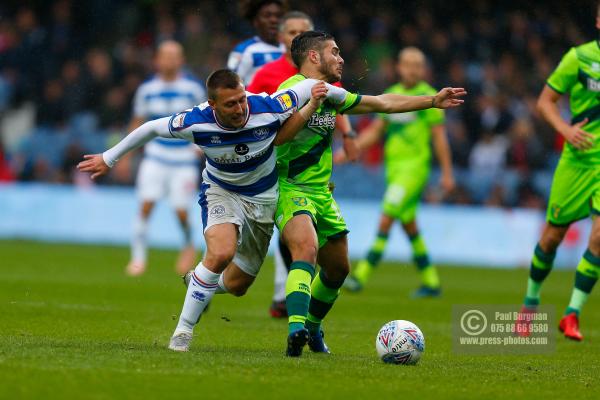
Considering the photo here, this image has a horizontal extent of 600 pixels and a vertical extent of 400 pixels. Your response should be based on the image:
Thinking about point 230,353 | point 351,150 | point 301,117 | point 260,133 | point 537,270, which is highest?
point 301,117

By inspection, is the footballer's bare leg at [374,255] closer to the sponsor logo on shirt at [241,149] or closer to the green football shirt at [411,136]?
the green football shirt at [411,136]

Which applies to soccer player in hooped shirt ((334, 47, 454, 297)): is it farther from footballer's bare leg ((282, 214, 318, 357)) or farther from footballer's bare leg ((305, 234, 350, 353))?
footballer's bare leg ((282, 214, 318, 357))

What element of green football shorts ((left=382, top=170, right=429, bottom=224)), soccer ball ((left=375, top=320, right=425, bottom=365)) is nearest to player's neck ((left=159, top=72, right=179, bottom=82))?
green football shorts ((left=382, top=170, right=429, bottom=224))

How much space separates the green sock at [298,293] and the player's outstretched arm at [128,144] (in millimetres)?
1181

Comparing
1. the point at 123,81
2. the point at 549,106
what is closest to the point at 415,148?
the point at 549,106

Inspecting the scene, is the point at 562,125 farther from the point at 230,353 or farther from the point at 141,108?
the point at 141,108

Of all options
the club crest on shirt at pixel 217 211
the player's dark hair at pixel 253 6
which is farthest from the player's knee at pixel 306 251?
the player's dark hair at pixel 253 6

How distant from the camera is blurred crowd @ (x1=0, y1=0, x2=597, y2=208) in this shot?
20.4 meters

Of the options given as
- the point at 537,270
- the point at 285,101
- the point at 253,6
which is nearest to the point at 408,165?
the point at 253,6

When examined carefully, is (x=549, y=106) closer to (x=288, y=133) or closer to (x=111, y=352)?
(x=288, y=133)

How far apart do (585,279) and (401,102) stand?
2585 mm

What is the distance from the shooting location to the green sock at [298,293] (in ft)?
22.5

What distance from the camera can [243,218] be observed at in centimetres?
726

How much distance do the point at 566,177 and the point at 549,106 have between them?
0.61 meters
